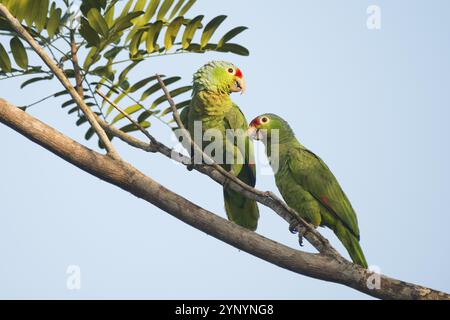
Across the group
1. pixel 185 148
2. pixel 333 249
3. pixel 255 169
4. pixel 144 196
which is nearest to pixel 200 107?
pixel 185 148

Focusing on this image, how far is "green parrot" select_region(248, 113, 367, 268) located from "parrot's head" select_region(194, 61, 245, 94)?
544 mm

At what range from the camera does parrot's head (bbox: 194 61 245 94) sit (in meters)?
5.41

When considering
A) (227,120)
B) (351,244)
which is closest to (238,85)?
(227,120)

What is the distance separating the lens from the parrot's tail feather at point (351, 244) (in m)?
5.14

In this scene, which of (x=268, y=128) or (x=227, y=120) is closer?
(x=227, y=120)

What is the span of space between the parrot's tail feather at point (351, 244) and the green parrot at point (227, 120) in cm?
77

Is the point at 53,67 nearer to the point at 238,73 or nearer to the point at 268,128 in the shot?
the point at 238,73

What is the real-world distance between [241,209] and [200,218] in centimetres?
156

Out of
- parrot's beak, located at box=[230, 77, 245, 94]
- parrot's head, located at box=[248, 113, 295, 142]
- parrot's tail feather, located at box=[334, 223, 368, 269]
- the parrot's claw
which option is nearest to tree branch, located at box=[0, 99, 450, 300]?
the parrot's claw

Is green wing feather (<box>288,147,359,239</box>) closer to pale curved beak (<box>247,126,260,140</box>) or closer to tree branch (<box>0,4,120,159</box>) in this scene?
pale curved beak (<box>247,126,260,140</box>)

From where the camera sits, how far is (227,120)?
18.1ft

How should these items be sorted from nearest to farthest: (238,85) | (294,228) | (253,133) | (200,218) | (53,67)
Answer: (200,218), (53,67), (294,228), (238,85), (253,133)
